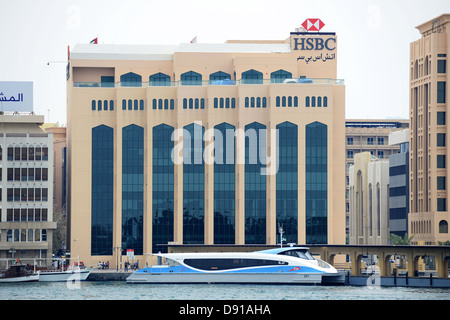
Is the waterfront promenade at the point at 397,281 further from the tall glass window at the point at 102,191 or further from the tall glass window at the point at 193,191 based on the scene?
the tall glass window at the point at 102,191

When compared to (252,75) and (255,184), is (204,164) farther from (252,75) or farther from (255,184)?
(252,75)

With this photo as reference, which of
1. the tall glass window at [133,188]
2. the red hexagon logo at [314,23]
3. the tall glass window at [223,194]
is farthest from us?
the red hexagon logo at [314,23]

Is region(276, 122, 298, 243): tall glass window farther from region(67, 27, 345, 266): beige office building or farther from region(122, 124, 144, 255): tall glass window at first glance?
region(122, 124, 144, 255): tall glass window

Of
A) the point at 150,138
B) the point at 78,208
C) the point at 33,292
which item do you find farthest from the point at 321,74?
the point at 33,292

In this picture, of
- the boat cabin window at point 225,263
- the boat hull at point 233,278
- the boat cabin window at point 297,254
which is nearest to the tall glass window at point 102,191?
the boat hull at point 233,278

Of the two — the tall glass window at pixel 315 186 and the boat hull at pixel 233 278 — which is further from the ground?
the tall glass window at pixel 315 186

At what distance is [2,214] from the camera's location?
129 meters

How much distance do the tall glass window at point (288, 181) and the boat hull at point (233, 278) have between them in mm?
34642

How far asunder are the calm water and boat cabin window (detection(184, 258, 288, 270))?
99.9 inches

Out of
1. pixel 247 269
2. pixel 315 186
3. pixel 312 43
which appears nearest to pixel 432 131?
pixel 312 43

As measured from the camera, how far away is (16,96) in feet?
447

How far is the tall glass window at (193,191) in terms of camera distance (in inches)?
5310

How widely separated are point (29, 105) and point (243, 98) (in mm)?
30164

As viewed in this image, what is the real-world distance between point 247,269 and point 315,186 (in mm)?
37255
